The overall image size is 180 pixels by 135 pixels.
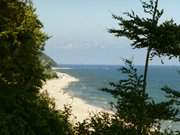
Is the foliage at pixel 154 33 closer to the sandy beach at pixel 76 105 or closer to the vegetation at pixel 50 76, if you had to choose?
→ the vegetation at pixel 50 76

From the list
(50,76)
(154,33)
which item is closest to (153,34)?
(154,33)


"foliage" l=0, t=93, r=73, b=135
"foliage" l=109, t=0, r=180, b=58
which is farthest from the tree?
"foliage" l=0, t=93, r=73, b=135

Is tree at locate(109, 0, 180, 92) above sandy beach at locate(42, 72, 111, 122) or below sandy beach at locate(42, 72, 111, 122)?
above

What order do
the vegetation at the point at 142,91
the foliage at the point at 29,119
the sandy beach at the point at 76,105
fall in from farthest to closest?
the sandy beach at the point at 76,105 → the foliage at the point at 29,119 → the vegetation at the point at 142,91

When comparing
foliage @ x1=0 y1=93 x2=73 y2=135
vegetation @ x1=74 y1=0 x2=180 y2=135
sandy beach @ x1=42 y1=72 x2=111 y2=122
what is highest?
vegetation @ x1=74 y1=0 x2=180 y2=135

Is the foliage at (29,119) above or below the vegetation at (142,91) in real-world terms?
below

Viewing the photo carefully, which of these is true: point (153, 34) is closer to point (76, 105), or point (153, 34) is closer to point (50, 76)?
point (50, 76)

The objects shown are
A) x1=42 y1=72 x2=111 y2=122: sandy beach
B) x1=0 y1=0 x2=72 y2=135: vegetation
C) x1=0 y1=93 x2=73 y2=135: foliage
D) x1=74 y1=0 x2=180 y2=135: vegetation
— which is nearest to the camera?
x1=74 y1=0 x2=180 y2=135: vegetation

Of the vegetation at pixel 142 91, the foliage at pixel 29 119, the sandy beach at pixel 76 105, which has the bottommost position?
the sandy beach at pixel 76 105

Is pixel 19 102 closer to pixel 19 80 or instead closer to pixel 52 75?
pixel 19 80

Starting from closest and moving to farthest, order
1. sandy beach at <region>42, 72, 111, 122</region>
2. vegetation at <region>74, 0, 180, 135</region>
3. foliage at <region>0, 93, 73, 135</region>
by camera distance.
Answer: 1. vegetation at <region>74, 0, 180, 135</region>
2. foliage at <region>0, 93, 73, 135</region>
3. sandy beach at <region>42, 72, 111, 122</region>

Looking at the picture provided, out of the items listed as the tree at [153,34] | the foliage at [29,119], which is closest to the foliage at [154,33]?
the tree at [153,34]

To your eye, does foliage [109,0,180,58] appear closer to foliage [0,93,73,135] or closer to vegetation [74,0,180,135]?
vegetation [74,0,180,135]

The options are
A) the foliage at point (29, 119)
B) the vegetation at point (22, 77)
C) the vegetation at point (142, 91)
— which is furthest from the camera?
the vegetation at point (22, 77)
